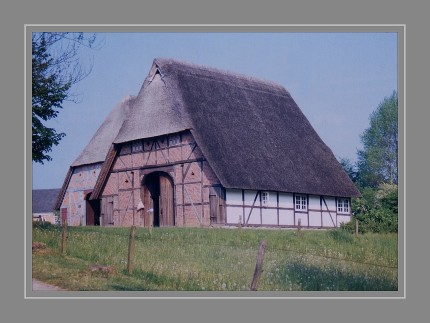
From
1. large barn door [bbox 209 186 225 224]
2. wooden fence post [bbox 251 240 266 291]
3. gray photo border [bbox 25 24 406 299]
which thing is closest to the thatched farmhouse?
large barn door [bbox 209 186 225 224]

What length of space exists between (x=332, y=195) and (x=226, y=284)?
26.8 ft

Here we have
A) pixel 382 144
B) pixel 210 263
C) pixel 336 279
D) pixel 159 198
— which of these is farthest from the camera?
pixel 159 198

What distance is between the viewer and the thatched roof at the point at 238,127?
21562 millimetres

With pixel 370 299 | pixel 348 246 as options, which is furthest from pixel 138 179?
pixel 370 299

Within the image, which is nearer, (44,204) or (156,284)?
(156,284)

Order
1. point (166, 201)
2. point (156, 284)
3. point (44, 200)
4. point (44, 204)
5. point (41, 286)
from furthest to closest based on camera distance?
1. point (166, 201)
2. point (44, 204)
3. point (44, 200)
4. point (156, 284)
5. point (41, 286)

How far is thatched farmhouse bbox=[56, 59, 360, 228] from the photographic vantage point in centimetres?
2155

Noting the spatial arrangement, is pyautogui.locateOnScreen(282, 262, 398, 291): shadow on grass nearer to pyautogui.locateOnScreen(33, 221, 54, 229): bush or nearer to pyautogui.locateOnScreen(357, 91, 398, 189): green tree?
pyautogui.locateOnScreen(357, 91, 398, 189): green tree

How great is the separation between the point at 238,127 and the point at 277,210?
2408 millimetres

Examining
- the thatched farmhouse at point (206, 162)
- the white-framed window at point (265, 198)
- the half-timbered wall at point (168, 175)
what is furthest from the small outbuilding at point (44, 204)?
the white-framed window at point (265, 198)

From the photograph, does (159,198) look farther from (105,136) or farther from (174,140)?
(105,136)

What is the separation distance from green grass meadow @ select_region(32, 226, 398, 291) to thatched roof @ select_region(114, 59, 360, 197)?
14.2 ft

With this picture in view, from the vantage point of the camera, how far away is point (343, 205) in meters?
22.6
